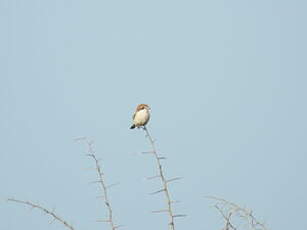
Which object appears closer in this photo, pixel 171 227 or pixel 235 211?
pixel 171 227

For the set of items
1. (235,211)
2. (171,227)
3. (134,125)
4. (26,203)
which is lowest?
(171,227)

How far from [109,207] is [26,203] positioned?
0.47m

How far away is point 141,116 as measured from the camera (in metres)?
12.0

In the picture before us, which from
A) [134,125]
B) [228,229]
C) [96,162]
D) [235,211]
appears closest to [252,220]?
[235,211]

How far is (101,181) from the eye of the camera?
3.21m

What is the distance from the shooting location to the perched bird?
11992 mm

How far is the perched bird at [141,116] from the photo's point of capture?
11992 mm

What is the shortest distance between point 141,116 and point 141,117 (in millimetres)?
24

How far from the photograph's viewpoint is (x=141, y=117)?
39.4 ft

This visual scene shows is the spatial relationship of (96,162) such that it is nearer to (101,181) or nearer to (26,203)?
(101,181)

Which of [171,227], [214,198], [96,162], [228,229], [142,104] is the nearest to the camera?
[171,227]

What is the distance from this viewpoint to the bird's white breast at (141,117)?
12.0 m

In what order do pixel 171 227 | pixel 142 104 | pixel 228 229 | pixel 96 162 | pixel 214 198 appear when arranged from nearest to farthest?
1. pixel 171 227
2. pixel 228 229
3. pixel 214 198
4. pixel 96 162
5. pixel 142 104

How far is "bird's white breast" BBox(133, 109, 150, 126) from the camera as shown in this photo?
39.3 feet
